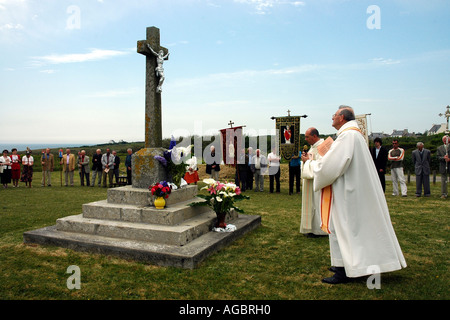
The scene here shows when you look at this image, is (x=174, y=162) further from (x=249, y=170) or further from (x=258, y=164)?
(x=249, y=170)

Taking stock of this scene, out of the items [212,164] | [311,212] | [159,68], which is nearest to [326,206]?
[311,212]

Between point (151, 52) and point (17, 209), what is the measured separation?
648cm

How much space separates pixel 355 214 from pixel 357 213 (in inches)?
1.1

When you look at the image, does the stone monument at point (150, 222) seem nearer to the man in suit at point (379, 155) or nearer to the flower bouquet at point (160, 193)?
the flower bouquet at point (160, 193)

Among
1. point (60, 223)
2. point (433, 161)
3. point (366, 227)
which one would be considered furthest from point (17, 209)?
point (433, 161)

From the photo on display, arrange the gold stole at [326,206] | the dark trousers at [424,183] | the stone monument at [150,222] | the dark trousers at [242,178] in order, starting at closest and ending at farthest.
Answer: the gold stole at [326,206] < the stone monument at [150,222] < the dark trousers at [424,183] < the dark trousers at [242,178]

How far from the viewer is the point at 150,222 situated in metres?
5.93

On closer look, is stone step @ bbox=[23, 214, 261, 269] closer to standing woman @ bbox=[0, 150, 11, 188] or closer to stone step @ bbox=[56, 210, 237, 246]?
stone step @ bbox=[56, 210, 237, 246]

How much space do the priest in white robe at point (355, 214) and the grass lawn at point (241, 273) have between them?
0.33 meters

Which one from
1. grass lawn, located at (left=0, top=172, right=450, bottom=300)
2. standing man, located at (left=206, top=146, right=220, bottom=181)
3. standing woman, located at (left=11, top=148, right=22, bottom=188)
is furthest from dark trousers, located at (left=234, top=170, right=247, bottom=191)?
standing woman, located at (left=11, top=148, right=22, bottom=188)

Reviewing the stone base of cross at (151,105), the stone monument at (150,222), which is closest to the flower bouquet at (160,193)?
the stone monument at (150,222)

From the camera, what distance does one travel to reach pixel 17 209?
32.0ft

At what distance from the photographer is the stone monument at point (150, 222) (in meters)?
5.25
